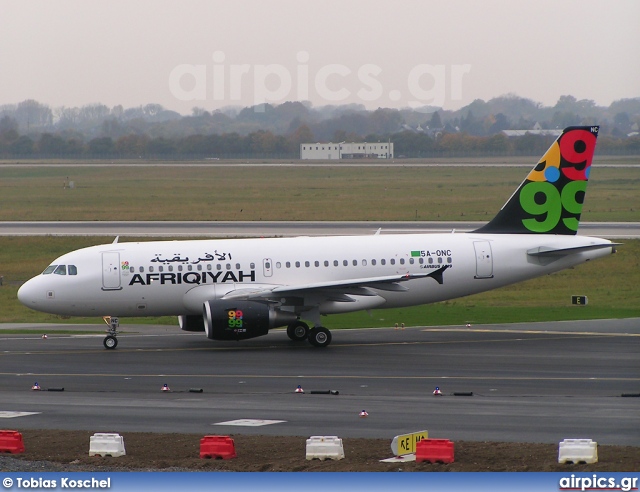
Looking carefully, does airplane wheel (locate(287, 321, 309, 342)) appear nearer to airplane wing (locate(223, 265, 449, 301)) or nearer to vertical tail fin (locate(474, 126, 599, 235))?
airplane wing (locate(223, 265, 449, 301))

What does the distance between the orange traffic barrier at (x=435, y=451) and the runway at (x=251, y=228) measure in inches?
2089

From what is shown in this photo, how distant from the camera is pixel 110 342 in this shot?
4031 cm

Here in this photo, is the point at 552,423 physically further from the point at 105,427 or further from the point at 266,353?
the point at 266,353

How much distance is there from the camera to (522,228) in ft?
142

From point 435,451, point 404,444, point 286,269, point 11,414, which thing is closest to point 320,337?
point 286,269

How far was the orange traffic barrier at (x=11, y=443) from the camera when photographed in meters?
21.8

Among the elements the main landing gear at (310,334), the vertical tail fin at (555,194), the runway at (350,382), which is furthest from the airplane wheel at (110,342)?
the vertical tail fin at (555,194)

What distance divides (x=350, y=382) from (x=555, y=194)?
15778 millimetres

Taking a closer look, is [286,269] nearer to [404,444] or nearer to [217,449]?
[217,449]

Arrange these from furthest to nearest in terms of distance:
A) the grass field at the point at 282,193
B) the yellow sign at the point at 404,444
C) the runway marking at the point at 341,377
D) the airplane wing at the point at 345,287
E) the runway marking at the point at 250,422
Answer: the grass field at the point at 282,193
the airplane wing at the point at 345,287
the runway marking at the point at 341,377
the runway marking at the point at 250,422
the yellow sign at the point at 404,444

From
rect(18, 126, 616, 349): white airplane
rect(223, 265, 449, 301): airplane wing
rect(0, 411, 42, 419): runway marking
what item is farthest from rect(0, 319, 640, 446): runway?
rect(223, 265, 449, 301): airplane wing

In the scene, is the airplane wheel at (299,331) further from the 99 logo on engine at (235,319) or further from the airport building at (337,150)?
the airport building at (337,150)

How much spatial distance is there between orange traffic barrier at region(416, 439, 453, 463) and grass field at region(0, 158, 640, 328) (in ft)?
85.7

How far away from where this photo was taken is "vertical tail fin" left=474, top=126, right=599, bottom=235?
43.2 meters
